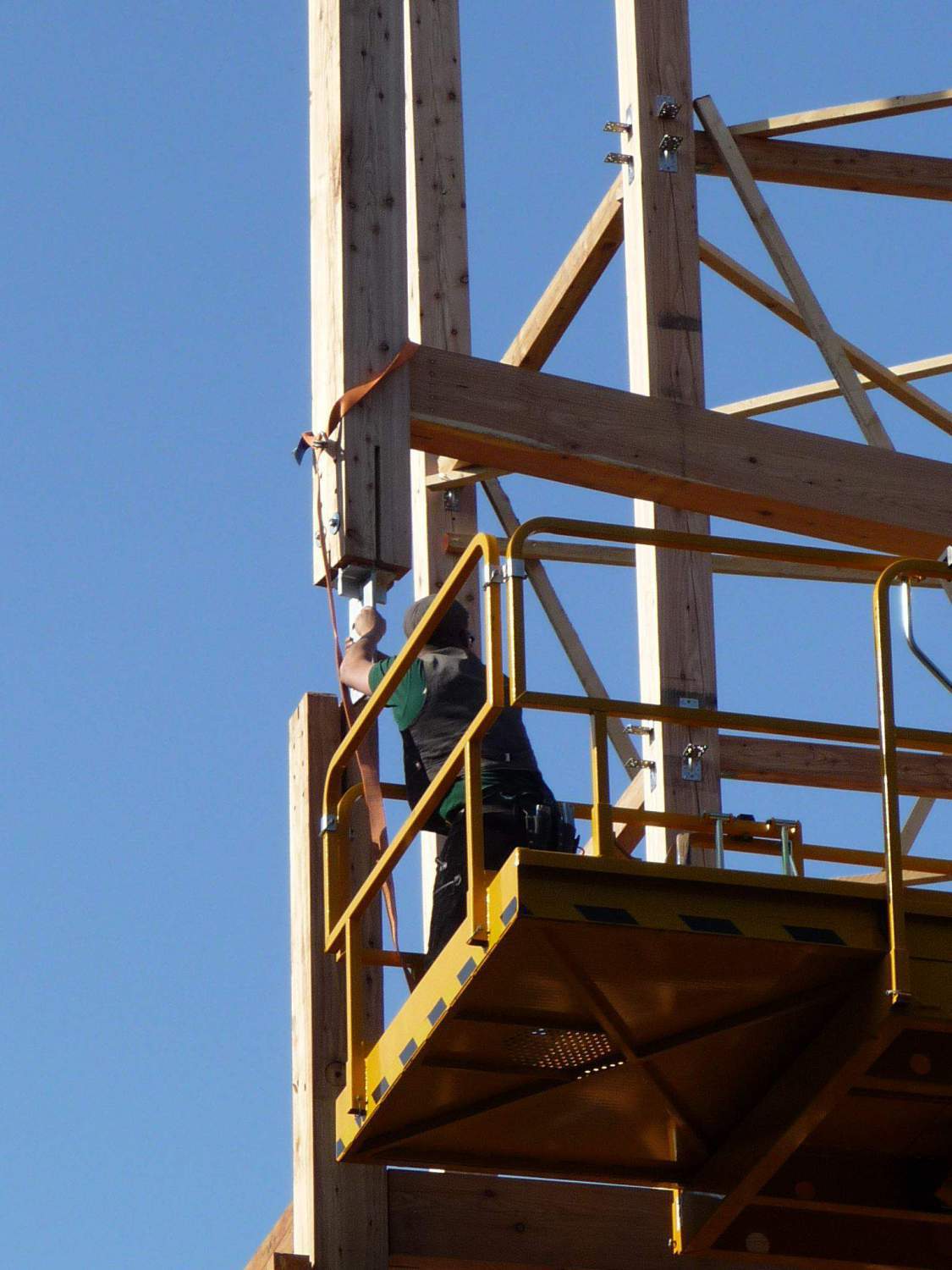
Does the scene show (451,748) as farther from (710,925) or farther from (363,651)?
(710,925)

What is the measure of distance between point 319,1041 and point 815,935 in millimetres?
2770

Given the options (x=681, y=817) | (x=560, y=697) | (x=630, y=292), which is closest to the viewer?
(x=560, y=697)

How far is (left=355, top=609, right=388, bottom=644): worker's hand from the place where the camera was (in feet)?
31.2

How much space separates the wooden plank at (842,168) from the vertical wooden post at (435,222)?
5.75ft

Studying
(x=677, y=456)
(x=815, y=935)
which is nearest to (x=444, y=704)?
(x=677, y=456)

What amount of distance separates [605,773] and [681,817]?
133 centimetres

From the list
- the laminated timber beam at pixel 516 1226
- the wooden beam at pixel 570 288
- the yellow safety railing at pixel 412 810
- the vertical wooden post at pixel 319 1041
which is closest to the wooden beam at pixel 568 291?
the wooden beam at pixel 570 288

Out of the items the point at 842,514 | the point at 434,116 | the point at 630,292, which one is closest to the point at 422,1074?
the point at 842,514

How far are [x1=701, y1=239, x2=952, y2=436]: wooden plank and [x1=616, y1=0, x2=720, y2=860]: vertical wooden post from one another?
1.62 m

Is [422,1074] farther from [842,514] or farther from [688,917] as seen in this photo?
[842,514]

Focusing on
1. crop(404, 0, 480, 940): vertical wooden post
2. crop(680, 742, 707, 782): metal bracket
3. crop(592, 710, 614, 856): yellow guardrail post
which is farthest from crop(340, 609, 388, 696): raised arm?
crop(404, 0, 480, 940): vertical wooden post

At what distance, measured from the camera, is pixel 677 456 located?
33.6 ft

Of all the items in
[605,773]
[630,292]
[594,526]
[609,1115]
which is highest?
[630,292]

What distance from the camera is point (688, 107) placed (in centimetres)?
1151
